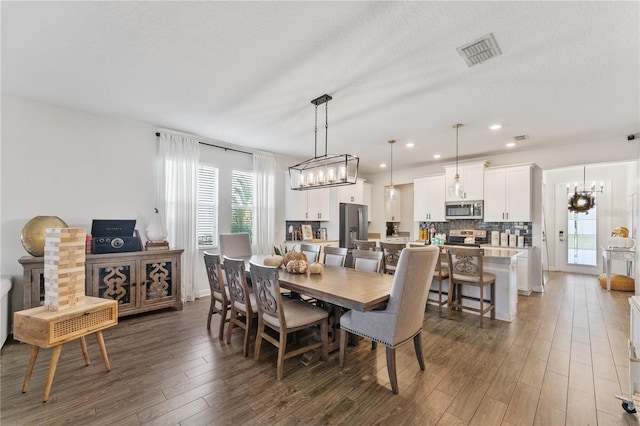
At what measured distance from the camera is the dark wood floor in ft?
5.90

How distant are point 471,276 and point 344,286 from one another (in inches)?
81.4

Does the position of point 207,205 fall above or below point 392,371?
above

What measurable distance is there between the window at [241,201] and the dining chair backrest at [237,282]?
8.16 feet

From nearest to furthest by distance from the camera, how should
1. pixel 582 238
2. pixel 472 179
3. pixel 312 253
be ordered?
pixel 312 253, pixel 472 179, pixel 582 238

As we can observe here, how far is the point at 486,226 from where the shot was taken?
569 centimetres

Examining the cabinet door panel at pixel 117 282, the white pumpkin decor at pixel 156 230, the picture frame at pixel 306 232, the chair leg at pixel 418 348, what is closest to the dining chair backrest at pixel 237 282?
the chair leg at pixel 418 348

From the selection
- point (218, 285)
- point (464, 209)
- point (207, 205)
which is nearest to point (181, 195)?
point (207, 205)

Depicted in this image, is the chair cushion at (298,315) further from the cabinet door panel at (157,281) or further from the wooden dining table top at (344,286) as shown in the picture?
the cabinet door panel at (157,281)

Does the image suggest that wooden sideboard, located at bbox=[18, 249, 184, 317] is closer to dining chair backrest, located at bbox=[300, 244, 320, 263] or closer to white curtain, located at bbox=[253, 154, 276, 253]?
white curtain, located at bbox=[253, 154, 276, 253]

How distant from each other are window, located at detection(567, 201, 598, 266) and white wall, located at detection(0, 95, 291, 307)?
958 centimetres

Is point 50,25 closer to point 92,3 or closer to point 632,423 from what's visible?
point 92,3

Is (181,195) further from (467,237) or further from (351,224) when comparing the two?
(467,237)

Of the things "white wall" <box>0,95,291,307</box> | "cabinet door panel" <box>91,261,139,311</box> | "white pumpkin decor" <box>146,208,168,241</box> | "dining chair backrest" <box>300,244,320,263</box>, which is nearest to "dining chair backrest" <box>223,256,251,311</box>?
"dining chair backrest" <box>300,244,320,263</box>

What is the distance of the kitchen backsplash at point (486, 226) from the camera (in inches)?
205
